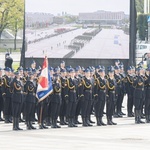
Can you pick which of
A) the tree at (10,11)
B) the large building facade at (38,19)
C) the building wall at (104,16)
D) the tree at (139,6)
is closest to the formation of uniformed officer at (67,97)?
the large building facade at (38,19)

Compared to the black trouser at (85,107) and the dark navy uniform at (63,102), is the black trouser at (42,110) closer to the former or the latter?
the dark navy uniform at (63,102)

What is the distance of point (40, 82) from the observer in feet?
82.5

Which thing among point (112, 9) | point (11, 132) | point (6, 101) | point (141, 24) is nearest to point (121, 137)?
point (11, 132)

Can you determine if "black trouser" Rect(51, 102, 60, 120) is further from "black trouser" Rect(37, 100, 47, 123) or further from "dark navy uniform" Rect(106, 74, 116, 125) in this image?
"dark navy uniform" Rect(106, 74, 116, 125)

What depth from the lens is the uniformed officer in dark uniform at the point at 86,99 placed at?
26.0 metres

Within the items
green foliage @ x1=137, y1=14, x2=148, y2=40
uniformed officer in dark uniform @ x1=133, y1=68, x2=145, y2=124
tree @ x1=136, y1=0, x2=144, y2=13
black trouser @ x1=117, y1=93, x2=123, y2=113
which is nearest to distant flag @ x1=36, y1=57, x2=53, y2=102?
uniformed officer in dark uniform @ x1=133, y1=68, x2=145, y2=124

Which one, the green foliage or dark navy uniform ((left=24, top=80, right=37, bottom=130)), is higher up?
the green foliage

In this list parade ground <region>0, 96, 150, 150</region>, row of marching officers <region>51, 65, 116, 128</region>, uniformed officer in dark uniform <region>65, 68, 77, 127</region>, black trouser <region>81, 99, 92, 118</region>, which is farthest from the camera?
black trouser <region>81, 99, 92, 118</region>

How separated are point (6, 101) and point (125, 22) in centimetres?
1235

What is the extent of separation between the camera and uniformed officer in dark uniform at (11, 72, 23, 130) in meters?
25.0

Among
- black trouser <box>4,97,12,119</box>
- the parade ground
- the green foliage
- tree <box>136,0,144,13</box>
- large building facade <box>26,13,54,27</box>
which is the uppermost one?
tree <box>136,0,144,13</box>

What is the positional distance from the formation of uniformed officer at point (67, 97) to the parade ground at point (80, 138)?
381mm

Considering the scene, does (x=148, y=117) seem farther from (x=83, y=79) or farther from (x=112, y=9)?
(x=112, y=9)

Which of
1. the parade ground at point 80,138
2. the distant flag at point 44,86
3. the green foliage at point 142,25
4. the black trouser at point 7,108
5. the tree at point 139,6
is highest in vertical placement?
the tree at point 139,6
